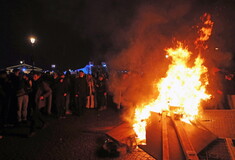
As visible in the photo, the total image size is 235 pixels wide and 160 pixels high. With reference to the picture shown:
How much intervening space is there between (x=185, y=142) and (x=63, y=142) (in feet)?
11.4

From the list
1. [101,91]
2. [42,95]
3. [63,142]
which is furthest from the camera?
[101,91]

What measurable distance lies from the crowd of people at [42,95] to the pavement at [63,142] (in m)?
0.40

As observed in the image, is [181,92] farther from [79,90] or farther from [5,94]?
[5,94]

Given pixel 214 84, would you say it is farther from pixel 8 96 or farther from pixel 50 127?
pixel 8 96

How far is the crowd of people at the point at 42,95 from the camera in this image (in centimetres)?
567

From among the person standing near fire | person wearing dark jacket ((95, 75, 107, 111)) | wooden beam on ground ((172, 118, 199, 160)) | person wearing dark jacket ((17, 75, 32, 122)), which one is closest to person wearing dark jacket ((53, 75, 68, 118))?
person wearing dark jacket ((17, 75, 32, 122))

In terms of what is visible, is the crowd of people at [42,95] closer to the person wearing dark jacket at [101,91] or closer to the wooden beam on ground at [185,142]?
the person wearing dark jacket at [101,91]

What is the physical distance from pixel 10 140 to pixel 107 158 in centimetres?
323

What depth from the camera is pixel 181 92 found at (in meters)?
6.78

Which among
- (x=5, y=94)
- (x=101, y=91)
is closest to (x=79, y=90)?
(x=101, y=91)

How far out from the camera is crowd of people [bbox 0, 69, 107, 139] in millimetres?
5667

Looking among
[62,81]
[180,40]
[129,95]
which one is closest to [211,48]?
[180,40]

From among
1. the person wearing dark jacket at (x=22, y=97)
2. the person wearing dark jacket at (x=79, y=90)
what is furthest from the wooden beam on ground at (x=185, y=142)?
the person wearing dark jacket at (x=22, y=97)

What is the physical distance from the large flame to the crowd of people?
2.71m
